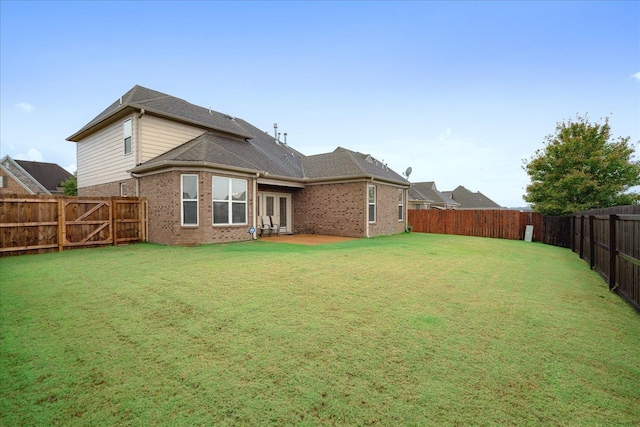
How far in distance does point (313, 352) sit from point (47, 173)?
43.4 meters

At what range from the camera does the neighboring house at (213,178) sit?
36.6 feet

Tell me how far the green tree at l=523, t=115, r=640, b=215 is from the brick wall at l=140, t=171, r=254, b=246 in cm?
1886

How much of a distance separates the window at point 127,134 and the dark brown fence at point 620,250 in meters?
16.4

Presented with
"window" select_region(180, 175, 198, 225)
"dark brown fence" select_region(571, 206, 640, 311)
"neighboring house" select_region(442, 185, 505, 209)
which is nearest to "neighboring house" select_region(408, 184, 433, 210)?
"neighboring house" select_region(442, 185, 505, 209)

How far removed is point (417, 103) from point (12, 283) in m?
19.0

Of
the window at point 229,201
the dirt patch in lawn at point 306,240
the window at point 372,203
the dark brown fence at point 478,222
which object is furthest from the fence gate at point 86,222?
the dark brown fence at point 478,222

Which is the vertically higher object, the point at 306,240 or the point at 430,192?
the point at 430,192

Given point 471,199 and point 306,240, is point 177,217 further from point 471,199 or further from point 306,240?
point 471,199

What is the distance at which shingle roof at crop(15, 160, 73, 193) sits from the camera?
1218 inches

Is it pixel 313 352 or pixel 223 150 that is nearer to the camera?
pixel 313 352

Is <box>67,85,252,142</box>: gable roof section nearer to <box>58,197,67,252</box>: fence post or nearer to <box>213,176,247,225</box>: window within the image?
<box>213,176,247,225</box>: window

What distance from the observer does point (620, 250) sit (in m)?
5.41

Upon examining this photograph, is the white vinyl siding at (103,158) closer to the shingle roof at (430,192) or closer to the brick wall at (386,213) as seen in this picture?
the brick wall at (386,213)

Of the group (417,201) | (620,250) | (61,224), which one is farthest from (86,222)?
(417,201)
